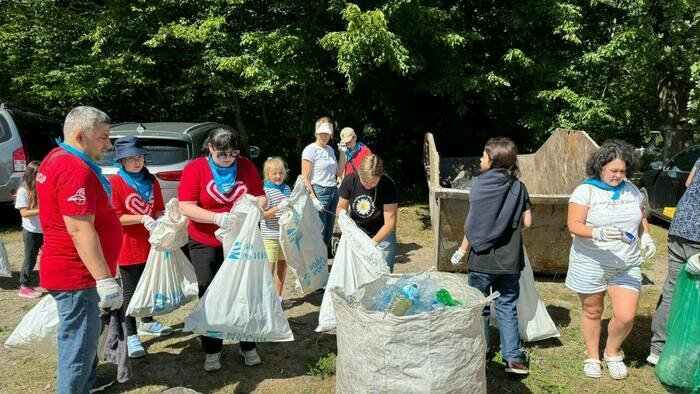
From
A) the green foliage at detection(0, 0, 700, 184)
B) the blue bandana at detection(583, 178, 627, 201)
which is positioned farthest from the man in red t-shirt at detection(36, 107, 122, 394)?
the green foliage at detection(0, 0, 700, 184)

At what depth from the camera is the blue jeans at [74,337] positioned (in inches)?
108

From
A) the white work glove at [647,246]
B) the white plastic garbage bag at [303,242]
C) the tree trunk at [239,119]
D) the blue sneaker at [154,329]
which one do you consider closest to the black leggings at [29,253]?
the blue sneaker at [154,329]

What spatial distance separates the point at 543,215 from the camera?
200 inches

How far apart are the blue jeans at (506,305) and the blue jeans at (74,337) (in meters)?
2.33

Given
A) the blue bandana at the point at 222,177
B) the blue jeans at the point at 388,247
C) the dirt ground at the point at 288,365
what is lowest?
the dirt ground at the point at 288,365

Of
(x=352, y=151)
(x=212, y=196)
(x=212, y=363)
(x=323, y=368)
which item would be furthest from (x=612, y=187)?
(x=352, y=151)

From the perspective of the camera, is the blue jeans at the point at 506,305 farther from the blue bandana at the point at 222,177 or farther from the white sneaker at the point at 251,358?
the blue bandana at the point at 222,177

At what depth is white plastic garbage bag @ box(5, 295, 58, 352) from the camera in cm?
327

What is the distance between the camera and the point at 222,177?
3531 mm

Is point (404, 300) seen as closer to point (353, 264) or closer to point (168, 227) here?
point (353, 264)

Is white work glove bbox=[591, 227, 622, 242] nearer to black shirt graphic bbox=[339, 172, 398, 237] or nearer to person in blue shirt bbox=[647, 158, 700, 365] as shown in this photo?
person in blue shirt bbox=[647, 158, 700, 365]

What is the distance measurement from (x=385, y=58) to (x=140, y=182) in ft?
15.6

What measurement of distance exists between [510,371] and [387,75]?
7866 millimetres

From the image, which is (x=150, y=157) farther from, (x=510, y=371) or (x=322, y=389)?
(x=510, y=371)
